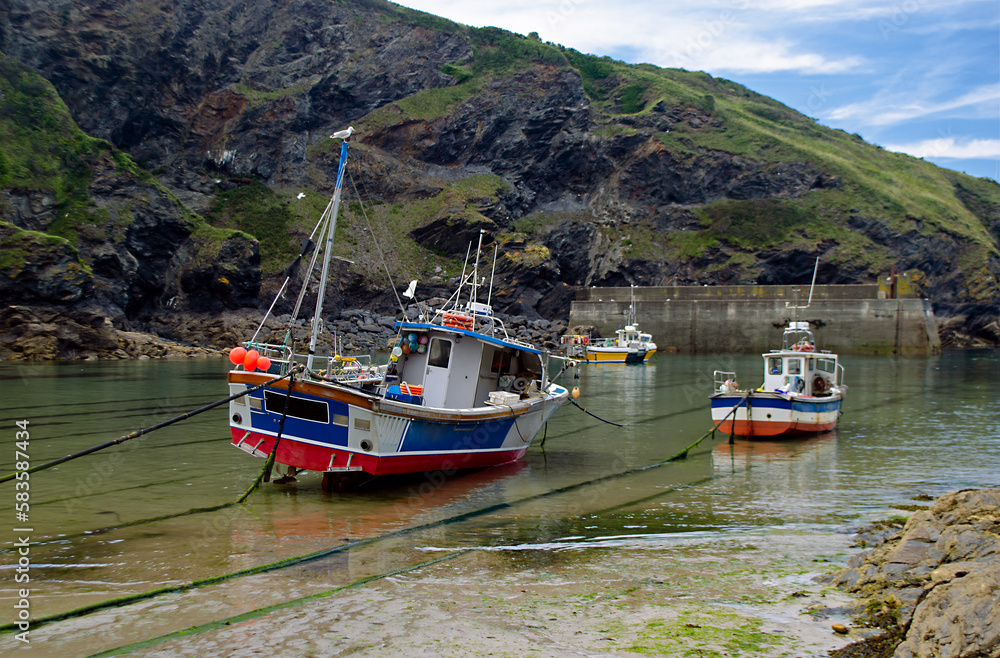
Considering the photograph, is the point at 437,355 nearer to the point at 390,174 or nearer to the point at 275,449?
the point at 275,449

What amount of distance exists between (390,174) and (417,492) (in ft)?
282

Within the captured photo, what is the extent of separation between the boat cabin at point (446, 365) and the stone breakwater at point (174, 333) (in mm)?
24348

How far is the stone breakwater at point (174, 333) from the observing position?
47.2 metres

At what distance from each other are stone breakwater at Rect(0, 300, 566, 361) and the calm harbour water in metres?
20.8

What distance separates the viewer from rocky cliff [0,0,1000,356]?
65750 mm

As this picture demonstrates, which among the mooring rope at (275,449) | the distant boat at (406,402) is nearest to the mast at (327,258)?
the distant boat at (406,402)

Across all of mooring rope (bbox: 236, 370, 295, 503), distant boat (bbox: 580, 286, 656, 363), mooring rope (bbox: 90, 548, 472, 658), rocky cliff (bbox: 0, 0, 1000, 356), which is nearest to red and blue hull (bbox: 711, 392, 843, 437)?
mooring rope (bbox: 236, 370, 295, 503)

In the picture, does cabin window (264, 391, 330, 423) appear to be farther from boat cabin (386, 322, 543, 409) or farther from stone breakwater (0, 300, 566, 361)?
stone breakwater (0, 300, 566, 361)

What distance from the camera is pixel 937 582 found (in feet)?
19.2

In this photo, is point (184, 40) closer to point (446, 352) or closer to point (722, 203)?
point (722, 203)

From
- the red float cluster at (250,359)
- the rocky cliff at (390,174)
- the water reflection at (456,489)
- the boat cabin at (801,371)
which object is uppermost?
the rocky cliff at (390,174)

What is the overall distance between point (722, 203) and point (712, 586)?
99.8 metres

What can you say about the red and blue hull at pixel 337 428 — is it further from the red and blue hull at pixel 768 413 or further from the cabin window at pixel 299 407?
the red and blue hull at pixel 768 413

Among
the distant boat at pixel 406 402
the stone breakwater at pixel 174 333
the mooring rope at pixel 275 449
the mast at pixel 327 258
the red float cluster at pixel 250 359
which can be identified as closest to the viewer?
the mooring rope at pixel 275 449
